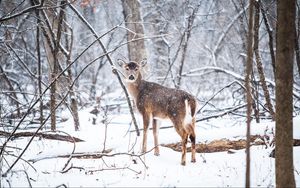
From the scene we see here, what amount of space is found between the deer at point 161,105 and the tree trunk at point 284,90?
7.60 ft

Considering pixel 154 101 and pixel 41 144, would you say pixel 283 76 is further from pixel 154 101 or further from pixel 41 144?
pixel 41 144

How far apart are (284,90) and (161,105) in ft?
10.6


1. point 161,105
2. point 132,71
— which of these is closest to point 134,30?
point 132,71

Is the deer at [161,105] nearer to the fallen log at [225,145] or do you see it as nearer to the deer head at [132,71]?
the deer head at [132,71]

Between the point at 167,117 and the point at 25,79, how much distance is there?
682 inches

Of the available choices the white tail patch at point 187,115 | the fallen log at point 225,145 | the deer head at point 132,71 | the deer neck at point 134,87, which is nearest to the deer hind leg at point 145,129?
the fallen log at point 225,145

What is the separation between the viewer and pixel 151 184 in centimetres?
550

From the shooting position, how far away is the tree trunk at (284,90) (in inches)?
173

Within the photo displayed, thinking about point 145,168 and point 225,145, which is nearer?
point 145,168

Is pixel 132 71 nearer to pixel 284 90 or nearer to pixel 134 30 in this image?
pixel 134 30

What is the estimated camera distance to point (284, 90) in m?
4.49

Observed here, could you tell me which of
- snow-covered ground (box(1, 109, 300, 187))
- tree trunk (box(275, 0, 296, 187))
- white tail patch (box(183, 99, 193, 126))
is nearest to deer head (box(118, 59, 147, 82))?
snow-covered ground (box(1, 109, 300, 187))

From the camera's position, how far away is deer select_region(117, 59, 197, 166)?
700 cm

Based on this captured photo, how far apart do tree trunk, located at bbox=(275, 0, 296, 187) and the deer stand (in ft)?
7.60
